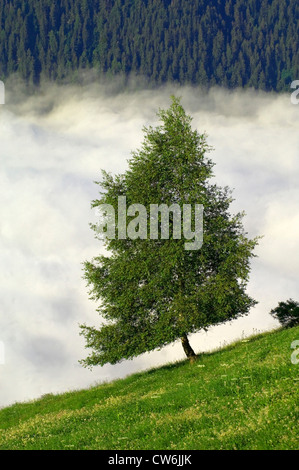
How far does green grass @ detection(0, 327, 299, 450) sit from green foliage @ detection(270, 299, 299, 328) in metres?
9.93

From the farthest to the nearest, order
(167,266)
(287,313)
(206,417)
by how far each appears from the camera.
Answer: (287,313), (167,266), (206,417)

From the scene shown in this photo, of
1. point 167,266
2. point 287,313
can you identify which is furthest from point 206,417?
point 287,313

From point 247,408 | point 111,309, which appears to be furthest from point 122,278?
point 247,408

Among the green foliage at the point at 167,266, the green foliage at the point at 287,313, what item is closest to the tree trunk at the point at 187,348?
the green foliage at the point at 167,266

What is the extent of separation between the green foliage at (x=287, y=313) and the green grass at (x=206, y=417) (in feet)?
32.6

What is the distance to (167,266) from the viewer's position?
120 ft

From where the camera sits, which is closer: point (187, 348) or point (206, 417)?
point (206, 417)

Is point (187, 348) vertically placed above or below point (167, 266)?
below

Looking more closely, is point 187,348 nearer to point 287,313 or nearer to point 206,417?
point 287,313

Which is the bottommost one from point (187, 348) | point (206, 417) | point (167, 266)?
point (206, 417)

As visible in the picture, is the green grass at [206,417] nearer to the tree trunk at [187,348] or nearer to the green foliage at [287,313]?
the tree trunk at [187,348]

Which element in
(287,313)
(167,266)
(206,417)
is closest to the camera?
(206,417)

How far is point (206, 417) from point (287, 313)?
996 inches

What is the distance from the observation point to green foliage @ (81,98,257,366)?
121ft
